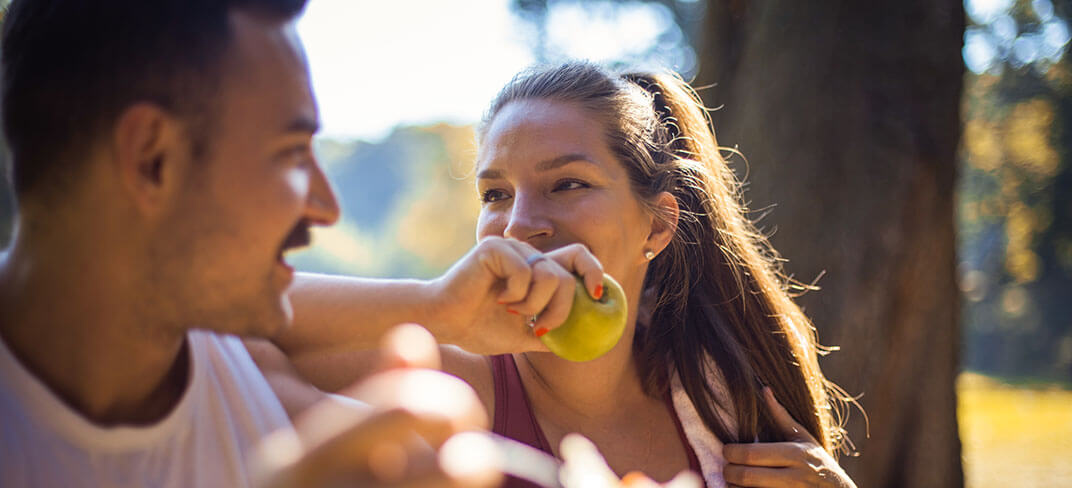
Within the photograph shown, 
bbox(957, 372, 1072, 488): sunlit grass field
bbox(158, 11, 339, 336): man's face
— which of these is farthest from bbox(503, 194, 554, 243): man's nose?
bbox(957, 372, 1072, 488): sunlit grass field

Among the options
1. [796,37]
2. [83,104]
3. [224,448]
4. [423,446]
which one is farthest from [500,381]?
[796,37]

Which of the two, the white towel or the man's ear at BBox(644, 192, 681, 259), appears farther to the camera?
the man's ear at BBox(644, 192, 681, 259)

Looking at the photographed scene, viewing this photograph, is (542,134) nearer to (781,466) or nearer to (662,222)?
(662,222)

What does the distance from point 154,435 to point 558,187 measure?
1424mm

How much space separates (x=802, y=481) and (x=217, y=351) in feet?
5.74

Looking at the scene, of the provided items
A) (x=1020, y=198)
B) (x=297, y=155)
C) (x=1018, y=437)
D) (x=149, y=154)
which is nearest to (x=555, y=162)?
(x=297, y=155)

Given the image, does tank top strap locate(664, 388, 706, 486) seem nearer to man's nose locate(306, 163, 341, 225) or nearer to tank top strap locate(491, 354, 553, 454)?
tank top strap locate(491, 354, 553, 454)

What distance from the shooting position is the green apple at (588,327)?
6.08 ft

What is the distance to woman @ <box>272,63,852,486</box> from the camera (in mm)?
2012

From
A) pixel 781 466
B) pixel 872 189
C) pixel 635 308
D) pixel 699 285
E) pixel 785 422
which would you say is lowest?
pixel 781 466

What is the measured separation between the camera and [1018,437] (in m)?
10.8

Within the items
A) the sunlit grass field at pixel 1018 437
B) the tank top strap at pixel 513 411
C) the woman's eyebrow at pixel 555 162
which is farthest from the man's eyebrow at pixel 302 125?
the sunlit grass field at pixel 1018 437

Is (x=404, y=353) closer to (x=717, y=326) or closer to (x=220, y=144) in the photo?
(x=220, y=144)

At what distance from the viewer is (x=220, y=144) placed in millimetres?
→ 1174
